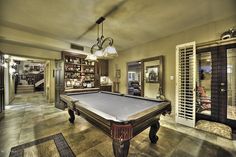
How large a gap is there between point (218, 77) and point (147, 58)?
2.48 m

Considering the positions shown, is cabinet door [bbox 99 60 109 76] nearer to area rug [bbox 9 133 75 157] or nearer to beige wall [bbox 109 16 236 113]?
beige wall [bbox 109 16 236 113]

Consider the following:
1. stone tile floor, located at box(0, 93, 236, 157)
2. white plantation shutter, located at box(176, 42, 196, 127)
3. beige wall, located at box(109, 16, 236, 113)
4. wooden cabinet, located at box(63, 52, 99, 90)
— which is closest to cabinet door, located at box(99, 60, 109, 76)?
wooden cabinet, located at box(63, 52, 99, 90)

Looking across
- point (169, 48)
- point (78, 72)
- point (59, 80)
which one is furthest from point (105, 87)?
point (169, 48)

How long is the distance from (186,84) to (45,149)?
384 cm

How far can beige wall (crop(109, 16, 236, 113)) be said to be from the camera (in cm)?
308

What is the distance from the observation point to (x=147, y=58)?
486cm

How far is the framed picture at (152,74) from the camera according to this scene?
483cm

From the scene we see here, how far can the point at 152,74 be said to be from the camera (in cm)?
498

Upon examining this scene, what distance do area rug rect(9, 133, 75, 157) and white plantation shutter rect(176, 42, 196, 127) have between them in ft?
10.0

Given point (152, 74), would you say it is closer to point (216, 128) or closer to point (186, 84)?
point (186, 84)

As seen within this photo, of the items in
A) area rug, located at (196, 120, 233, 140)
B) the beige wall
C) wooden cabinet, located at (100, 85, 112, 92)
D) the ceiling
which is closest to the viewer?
the ceiling

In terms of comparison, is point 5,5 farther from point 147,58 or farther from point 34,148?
point 147,58

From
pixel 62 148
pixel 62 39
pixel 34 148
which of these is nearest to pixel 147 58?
pixel 62 39

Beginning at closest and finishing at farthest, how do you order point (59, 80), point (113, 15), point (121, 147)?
point (121, 147) < point (113, 15) < point (59, 80)
